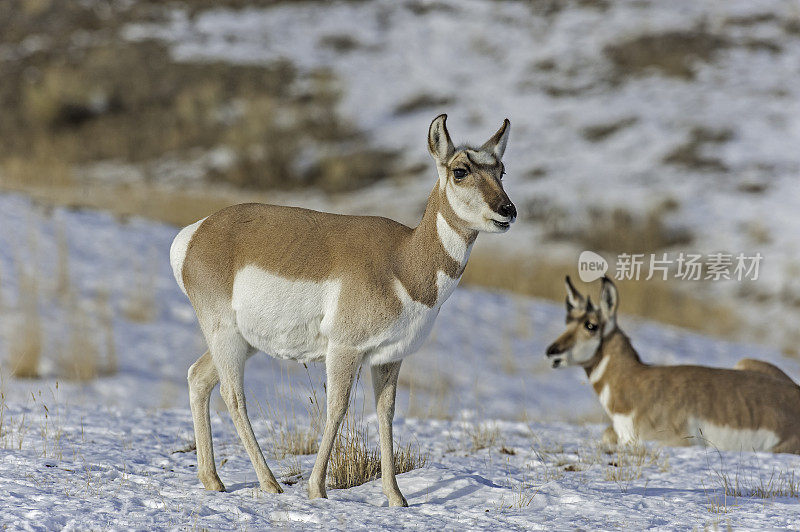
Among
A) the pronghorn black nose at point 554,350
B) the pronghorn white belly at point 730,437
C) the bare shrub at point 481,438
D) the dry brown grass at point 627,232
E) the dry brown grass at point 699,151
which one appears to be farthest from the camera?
the dry brown grass at point 699,151

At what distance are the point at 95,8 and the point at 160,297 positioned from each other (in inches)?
851

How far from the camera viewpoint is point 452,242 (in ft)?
15.2

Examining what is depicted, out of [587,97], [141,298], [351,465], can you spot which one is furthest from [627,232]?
[351,465]

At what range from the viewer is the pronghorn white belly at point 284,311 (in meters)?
4.60

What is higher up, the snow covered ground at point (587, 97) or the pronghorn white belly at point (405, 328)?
the snow covered ground at point (587, 97)

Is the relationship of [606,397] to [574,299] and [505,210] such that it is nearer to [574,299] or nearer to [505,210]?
[574,299]

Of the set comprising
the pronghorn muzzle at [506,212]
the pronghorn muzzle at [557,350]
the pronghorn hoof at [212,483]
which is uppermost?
the pronghorn muzzle at [506,212]

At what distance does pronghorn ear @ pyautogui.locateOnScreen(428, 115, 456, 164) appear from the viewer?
180 inches

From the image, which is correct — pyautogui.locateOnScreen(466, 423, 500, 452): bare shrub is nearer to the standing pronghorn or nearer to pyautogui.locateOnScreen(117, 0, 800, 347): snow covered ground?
the standing pronghorn

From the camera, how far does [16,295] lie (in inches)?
406

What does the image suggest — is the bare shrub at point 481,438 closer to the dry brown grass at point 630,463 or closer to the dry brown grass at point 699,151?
the dry brown grass at point 630,463

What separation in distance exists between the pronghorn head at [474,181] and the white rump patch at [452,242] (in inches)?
3.8

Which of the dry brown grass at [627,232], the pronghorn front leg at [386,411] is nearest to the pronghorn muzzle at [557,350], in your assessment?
the pronghorn front leg at [386,411]

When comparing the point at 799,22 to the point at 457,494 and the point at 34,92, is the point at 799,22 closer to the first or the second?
the point at 34,92
